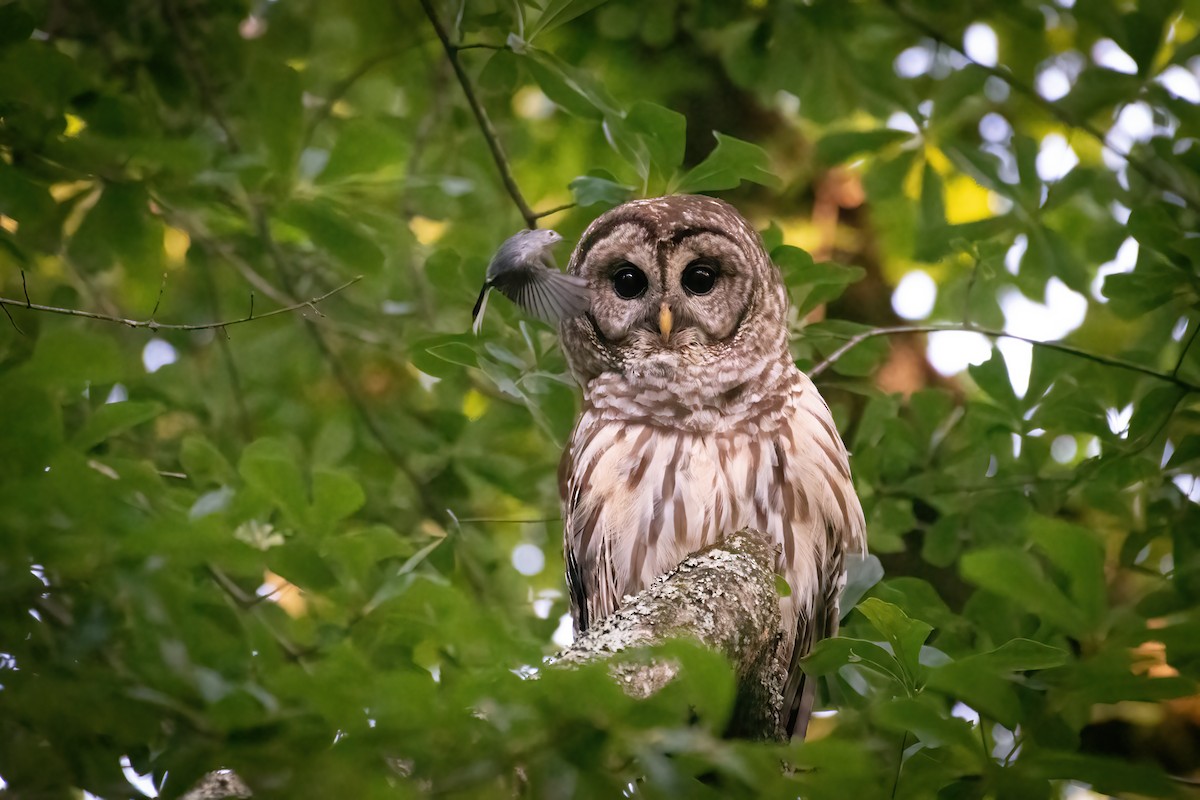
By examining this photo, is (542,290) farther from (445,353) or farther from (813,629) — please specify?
(813,629)

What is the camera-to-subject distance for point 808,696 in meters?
3.24

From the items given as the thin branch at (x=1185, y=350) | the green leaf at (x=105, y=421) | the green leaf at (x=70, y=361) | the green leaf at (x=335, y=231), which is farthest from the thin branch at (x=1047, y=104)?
the green leaf at (x=70, y=361)

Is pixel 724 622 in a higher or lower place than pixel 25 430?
lower

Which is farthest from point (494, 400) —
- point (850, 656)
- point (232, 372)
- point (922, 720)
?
point (922, 720)

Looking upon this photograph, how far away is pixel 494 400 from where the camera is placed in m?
4.52

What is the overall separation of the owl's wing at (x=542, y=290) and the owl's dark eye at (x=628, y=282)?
0.81 ft

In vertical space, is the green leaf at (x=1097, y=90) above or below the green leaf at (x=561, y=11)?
below

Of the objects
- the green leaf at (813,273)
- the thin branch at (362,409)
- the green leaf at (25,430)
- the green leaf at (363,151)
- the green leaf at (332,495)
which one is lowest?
the thin branch at (362,409)

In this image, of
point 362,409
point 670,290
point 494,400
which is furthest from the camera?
point 494,400

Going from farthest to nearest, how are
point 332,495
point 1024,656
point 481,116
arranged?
point 481,116
point 332,495
point 1024,656

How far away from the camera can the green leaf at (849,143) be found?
3834mm

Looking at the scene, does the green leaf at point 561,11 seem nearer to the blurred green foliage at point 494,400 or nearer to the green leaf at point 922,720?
the blurred green foliage at point 494,400

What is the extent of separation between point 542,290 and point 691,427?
23.5 inches

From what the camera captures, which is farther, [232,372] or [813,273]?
[232,372]
